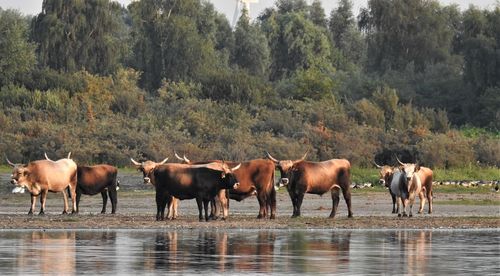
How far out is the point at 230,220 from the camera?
32.5 m

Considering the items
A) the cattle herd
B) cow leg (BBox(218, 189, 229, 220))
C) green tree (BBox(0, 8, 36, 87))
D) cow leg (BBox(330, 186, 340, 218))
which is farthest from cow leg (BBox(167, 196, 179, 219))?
green tree (BBox(0, 8, 36, 87))

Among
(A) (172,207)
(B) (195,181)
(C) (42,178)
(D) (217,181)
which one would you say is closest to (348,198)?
(D) (217,181)

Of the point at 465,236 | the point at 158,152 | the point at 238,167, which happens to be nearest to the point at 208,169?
the point at 238,167

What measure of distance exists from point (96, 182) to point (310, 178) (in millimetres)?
5693

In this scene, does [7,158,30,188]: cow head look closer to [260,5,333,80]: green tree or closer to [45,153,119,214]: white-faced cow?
[45,153,119,214]: white-faced cow

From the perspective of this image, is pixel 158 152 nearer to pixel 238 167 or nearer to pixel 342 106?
pixel 342 106

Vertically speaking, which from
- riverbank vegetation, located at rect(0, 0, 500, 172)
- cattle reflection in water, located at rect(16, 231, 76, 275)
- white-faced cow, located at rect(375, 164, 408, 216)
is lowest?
cattle reflection in water, located at rect(16, 231, 76, 275)

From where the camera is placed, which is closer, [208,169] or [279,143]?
[208,169]

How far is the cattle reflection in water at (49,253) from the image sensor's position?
67.7 feet

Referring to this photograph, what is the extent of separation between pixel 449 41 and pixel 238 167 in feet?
190

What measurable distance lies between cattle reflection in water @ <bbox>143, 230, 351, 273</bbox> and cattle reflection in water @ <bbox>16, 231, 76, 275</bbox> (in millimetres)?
1255

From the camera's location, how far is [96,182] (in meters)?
35.7

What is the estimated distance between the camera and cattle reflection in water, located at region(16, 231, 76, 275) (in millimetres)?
20641

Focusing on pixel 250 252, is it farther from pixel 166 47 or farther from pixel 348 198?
pixel 166 47
